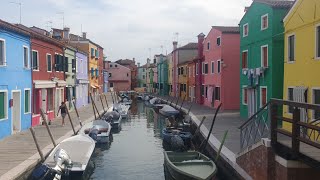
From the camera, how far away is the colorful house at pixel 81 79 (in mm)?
37978

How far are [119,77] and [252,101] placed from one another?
207ft

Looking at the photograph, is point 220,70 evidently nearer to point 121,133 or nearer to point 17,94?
point 121,133

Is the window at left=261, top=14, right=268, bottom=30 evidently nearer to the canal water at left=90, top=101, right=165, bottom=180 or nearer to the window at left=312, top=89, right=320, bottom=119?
the window at left=312, top=89, right=320, bottom=119

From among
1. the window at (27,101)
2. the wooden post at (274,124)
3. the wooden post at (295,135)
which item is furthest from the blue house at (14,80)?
the wooden post at (295,135)

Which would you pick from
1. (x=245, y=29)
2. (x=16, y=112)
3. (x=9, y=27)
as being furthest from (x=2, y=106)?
(x=245, y=29)

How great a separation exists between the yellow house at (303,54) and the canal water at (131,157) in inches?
264

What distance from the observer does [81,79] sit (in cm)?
3925

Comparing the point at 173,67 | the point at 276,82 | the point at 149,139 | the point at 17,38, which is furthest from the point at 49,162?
the point at 173,67

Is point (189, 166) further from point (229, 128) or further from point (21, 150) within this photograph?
point (229, 128)

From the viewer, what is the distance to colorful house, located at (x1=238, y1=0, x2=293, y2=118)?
2181 cm

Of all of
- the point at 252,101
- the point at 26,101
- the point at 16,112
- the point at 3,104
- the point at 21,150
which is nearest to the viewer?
the point at 21,150

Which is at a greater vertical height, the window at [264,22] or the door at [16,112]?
the window at [264,22]

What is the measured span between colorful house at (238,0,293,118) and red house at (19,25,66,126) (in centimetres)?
1321

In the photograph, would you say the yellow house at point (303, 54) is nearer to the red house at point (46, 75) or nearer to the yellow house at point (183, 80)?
the red house at point (46, 75)
